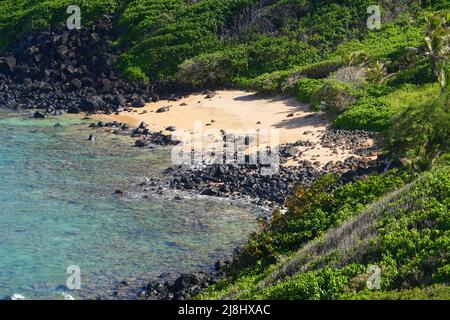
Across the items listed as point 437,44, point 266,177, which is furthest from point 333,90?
point 266,177

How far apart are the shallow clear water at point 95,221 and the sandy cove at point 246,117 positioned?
2.90m

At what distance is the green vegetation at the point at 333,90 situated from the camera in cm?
1994

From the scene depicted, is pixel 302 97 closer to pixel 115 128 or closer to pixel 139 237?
pixel 115 128

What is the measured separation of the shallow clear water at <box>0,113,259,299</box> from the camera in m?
26.4

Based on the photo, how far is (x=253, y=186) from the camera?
32.8 meters

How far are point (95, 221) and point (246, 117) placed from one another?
12065 mm

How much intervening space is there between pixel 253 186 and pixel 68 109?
15.4 metres

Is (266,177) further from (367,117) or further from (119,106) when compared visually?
(119,106)

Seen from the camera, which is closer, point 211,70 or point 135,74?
point 211,70

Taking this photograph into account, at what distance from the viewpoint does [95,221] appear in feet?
99.6

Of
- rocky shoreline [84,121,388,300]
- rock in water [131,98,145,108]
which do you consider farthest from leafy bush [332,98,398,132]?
rock in water [131,98,145,108]

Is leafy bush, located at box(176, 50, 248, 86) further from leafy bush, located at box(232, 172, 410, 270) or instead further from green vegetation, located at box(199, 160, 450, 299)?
green vegetation, located at box(199, 160, 450, 299)

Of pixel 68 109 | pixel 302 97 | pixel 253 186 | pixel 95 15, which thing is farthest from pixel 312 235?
pixel 95 15

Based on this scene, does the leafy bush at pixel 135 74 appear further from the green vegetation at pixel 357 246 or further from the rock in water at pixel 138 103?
the green vegetation at pixel 357 246
